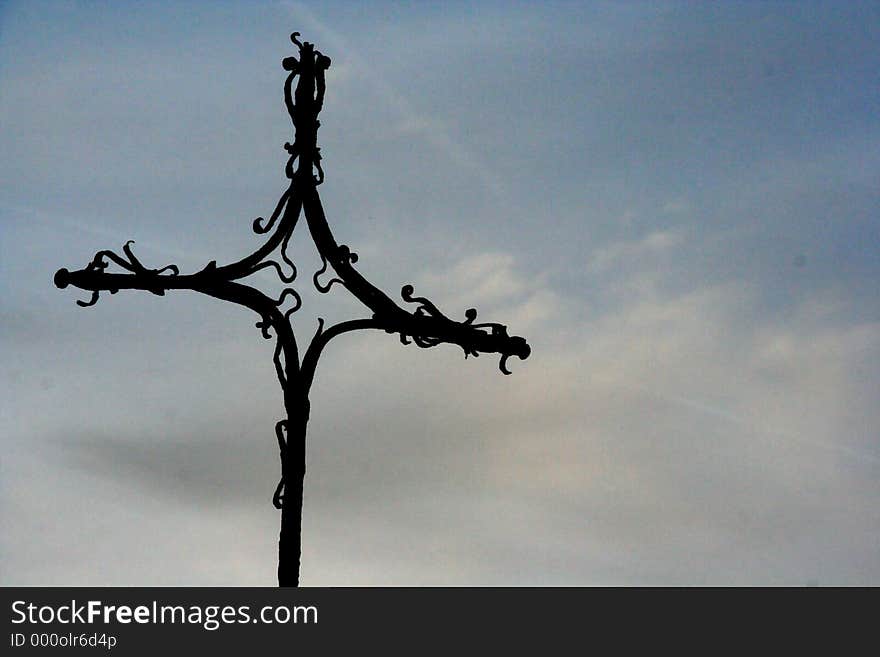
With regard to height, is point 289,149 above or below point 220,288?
above

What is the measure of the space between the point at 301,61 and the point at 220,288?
1.49 metres

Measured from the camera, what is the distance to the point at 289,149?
279 inches

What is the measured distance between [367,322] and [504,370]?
0.90 m

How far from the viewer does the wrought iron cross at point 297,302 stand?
6508mm

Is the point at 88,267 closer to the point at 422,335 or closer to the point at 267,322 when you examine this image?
the point at 267,322

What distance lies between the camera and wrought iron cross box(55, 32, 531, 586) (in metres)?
6.51

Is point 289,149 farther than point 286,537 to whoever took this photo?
Yes

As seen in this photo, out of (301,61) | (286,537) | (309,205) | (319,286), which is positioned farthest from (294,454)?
(301,61)

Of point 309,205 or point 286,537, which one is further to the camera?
point 309,205

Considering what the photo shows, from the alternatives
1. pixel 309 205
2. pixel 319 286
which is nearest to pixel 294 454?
pixel 319 286

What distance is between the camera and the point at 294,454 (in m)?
6.53

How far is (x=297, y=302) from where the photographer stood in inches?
265
